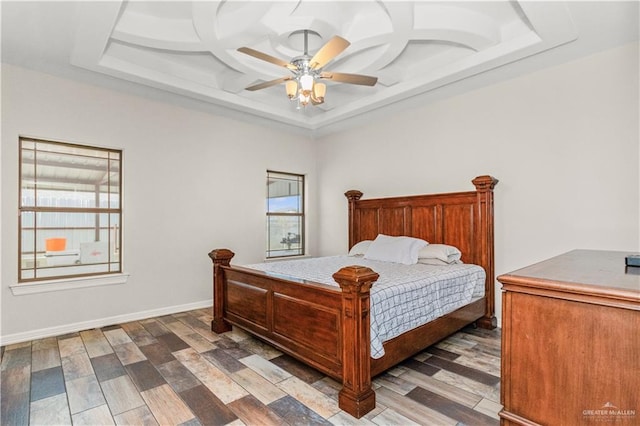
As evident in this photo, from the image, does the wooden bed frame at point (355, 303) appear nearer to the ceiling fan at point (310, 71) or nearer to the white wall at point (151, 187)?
the white wall at point (151, 187)

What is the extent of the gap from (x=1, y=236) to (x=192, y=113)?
2.50 metres

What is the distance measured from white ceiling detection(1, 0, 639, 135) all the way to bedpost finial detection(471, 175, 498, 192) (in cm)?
112

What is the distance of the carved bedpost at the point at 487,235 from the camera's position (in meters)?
3.65

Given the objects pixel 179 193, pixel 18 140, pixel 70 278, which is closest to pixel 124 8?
pixel 18 140

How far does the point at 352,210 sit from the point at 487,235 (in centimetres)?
209

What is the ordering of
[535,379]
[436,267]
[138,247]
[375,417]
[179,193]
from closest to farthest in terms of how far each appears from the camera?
[535,379], [375,417], [436,267], [138,247], [179,193]

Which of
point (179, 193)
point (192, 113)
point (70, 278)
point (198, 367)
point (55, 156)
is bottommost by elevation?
point (198, 367)

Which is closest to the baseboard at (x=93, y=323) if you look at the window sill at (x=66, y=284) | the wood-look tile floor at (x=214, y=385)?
the wood-look tile floor at (x=214, y=385)

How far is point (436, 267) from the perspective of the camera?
3.48 m

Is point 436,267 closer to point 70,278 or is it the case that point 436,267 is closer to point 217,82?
point 217,82

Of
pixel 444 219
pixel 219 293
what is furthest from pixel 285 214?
pixel 444 219

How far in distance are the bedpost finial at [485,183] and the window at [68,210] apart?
4.26 m

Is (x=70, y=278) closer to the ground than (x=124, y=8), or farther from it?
closer to the ground

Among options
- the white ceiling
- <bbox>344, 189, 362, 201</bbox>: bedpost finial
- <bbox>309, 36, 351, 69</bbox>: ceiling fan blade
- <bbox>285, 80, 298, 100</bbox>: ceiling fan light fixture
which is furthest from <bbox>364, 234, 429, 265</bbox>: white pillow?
<bbox>309, 36, 351, 69</bbox>: ceiling fan blade
